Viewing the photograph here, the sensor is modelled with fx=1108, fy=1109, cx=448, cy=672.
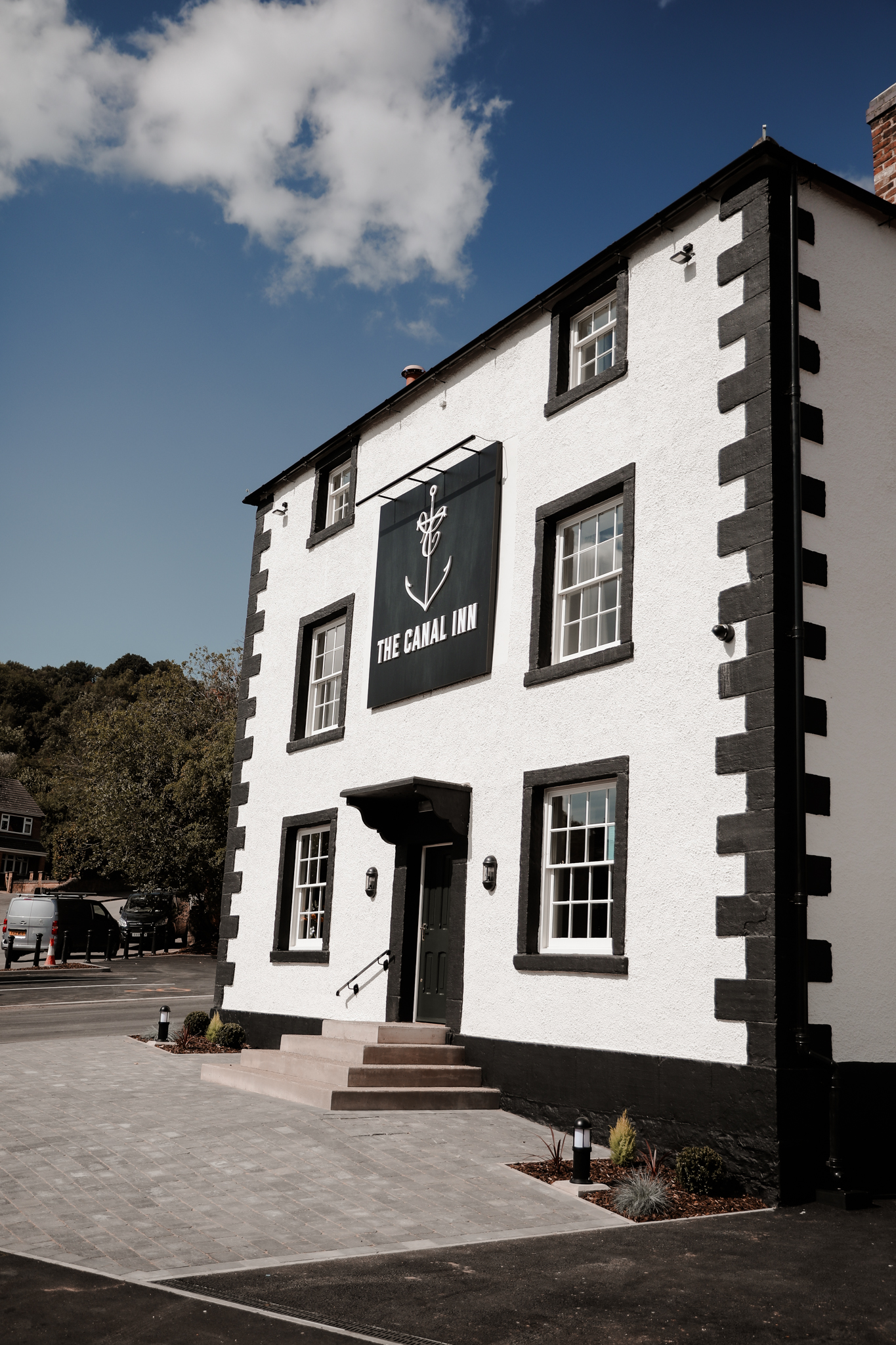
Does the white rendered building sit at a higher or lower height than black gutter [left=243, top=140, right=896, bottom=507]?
lower

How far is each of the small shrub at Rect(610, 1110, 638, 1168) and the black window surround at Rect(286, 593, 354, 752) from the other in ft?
24.8

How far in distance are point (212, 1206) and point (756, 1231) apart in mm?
3846

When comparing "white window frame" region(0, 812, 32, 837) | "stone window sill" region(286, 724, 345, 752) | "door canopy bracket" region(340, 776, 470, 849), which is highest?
"white window frame" region(0, 812, 32, 837)

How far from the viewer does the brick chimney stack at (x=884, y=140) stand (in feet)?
44.1

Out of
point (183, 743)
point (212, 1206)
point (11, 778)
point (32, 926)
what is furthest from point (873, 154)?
point (11, 778)

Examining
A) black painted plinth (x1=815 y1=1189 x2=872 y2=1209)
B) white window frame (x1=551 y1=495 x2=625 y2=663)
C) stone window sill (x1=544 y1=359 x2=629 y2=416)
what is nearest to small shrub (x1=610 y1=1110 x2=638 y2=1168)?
black painted plinth (x1=815 y1=1189 x2=872 y2=1209)

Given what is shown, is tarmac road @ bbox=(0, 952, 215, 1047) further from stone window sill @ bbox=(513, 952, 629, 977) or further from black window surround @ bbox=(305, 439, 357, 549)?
black window surround @ bbox=(305, 439, 357, 549)

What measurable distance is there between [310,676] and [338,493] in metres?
3.02

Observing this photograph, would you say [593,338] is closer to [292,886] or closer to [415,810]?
[415,810]

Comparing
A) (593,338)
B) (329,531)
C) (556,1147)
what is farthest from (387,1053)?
(593,338)

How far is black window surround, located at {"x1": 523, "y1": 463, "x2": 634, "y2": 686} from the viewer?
455 inches

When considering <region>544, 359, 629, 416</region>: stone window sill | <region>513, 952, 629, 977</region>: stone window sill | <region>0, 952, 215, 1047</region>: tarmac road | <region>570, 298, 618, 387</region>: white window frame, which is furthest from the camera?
<region>0, 952, 215, 1047</region>: tarmac road

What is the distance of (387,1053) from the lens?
12.2 meters

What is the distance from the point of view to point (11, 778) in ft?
258
